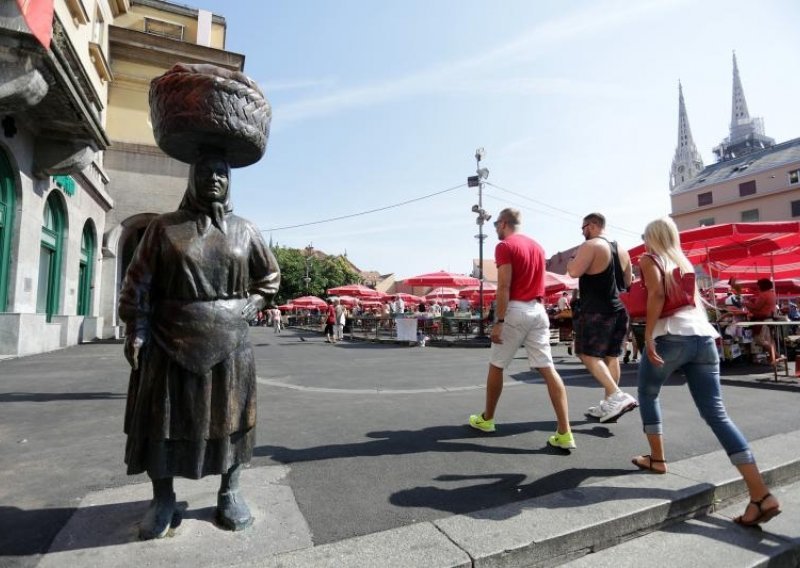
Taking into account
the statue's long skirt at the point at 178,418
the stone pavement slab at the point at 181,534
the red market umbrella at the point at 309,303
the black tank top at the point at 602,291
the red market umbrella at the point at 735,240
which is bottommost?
the stone pavement slab at the point at 181,534

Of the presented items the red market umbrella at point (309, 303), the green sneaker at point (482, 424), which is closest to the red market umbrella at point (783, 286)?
the green sneaker at point (482, 424)

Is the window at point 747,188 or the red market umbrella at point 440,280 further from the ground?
the window at point 747,188

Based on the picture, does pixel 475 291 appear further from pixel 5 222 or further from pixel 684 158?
pixel 684 158

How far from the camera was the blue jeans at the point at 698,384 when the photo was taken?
2486 mm

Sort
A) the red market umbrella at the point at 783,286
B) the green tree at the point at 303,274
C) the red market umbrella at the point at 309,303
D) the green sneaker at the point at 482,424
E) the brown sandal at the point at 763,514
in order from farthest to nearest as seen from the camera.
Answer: the green tree at the point at 303,274, the red market umbrella at the point at 309,303, the red market umbrella at the point at 783,286, the green sneaker at the point at 482,424, the brown sandal at the point at 763,514

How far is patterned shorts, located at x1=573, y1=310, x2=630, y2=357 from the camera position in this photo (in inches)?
164

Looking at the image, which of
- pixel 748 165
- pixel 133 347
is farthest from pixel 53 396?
pixel 748 165

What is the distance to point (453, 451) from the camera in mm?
3367

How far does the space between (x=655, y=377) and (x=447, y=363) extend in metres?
6.94

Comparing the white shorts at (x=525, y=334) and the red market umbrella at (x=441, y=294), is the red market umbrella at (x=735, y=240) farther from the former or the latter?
the red market umbrella at (x=441, y=294)

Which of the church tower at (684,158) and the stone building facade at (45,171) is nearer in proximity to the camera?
the stone building facade at (45,171)

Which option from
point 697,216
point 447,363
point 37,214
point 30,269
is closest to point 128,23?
point 37,214

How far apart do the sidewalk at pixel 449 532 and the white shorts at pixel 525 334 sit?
1.09 metres

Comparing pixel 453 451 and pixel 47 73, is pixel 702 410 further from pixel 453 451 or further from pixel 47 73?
pixel 47 73
